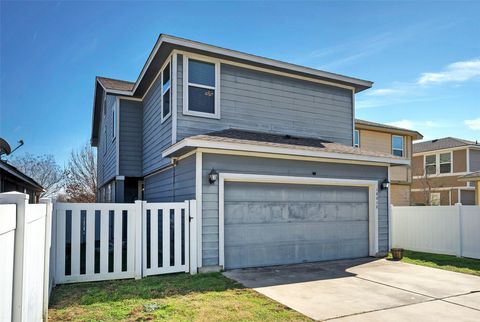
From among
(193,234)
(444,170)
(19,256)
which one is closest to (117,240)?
(193,234)

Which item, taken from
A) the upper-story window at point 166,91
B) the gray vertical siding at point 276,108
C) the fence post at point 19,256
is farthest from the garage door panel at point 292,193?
the fence post at point 19,256

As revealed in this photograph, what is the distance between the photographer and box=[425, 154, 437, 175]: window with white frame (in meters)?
24.6

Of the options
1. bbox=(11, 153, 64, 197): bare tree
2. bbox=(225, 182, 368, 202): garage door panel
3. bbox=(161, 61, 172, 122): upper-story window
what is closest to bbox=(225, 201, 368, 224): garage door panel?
bbox=(225, 182, 368, 202): garage door panel

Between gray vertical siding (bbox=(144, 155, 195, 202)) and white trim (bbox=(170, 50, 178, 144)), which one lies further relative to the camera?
white trim (bbox=(170, 50, 178, 144))

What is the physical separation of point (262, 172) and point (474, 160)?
69.0 ft

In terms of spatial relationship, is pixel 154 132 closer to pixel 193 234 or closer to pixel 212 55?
pixel 212 55

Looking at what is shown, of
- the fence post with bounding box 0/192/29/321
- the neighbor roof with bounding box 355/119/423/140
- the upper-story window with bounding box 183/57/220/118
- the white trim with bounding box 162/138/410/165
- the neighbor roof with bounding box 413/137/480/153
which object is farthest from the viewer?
the neighbor roof with bounding box 413/137/480/153

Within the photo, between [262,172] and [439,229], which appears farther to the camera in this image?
[439,229]

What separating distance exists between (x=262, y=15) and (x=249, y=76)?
10.5 feet

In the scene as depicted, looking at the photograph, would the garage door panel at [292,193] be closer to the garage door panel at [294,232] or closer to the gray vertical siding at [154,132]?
the garage door panel at [294,232]

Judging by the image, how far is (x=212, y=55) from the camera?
8.88 metres

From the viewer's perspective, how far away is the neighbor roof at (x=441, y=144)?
23.0m

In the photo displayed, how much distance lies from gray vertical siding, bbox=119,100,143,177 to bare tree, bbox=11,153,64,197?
814 inches

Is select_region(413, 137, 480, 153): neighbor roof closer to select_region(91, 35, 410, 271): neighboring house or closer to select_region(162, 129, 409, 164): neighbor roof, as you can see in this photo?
select_region(91, 35, 410, 271): neighboring house
